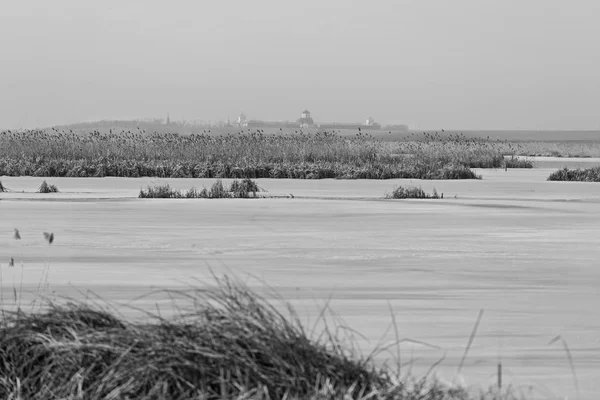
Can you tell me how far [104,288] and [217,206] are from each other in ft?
28.2

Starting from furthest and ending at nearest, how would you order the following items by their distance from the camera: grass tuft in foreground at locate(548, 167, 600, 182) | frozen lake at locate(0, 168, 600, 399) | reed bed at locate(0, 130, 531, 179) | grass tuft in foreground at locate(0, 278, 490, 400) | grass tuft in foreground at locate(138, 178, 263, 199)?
grass tuft in foreground at locate(548, 167, 600, 182) → reed bed at locate(0, 130, 531, 179) → grass tuft in foreground at locate(138, 178, 263, 199) → frozen lake at locate(0, 168, 600, 399) → grass tuft in foreground at locate(0, 278, 490, 400)

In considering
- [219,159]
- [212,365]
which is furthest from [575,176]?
[212,365]

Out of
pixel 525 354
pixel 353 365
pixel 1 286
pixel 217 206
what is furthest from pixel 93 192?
pixel 353 365

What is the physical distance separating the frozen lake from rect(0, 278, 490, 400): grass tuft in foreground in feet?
3.68

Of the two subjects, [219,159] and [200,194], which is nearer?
[200,194]

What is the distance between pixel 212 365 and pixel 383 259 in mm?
6063

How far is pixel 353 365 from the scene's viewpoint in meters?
4.42

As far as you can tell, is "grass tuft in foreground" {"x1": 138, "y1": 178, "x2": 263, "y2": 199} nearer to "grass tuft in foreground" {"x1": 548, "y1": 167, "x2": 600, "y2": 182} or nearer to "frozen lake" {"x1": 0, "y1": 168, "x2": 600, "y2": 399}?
"frozen lake" {"x1": 0, "y1": 168, "x2": 600, "y2": 399}

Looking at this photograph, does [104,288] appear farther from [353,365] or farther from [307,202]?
[307,202]

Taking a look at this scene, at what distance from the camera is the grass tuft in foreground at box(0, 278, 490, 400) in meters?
4.30

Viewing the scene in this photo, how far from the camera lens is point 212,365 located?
14.5 ft

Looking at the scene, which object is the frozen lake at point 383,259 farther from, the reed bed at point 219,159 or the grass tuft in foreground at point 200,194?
the reed bed at point 219,159

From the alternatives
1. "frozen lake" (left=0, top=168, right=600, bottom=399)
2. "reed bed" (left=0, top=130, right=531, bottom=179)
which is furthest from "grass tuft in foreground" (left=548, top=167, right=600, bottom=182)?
"frozen lake" (left=0, top=168, right=600, bottom=399)

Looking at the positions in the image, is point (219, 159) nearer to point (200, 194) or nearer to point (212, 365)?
point (200, 194)
